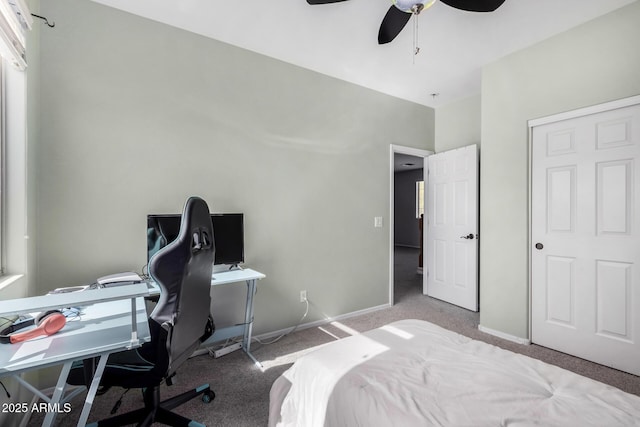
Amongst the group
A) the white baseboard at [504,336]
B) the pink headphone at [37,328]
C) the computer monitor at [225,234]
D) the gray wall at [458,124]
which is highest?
the gray wall at [458,124]

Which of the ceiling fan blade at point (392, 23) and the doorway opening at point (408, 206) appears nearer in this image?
the ceiling fan blade at point (392, 23)

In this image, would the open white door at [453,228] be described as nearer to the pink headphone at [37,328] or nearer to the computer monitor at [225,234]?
the computer monitor at [225,234]

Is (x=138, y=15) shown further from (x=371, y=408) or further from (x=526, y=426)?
(x=526, y=426)

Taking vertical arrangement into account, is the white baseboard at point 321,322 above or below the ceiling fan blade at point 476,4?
below

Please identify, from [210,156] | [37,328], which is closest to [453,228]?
[210,156]

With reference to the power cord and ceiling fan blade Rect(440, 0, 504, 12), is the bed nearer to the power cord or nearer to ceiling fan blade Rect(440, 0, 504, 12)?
the power cord

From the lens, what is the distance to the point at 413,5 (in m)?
1.76

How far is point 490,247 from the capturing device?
3.05 metres

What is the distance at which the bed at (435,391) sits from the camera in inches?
37.9

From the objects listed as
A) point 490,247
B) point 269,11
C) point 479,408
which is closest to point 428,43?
point 269,11

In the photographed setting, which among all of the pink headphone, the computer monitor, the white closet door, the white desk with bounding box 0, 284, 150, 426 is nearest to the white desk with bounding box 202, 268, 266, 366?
the computer monitor

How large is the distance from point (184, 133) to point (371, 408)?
239 centimetres

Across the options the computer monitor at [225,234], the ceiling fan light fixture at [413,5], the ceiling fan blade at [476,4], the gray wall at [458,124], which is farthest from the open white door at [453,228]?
the computer monitor at [225,234]

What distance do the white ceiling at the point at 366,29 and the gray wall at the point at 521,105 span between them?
0.50 feet
